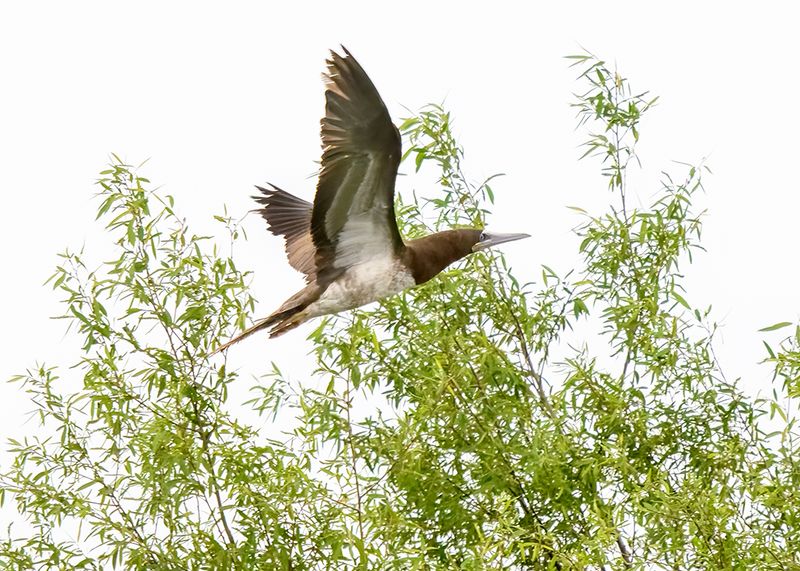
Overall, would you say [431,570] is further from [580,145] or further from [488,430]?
[580,145]

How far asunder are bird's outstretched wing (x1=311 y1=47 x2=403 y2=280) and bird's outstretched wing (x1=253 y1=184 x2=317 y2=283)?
94cm

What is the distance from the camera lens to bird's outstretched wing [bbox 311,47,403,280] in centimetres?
796

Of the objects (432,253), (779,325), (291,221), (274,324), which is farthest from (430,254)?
(779,325)

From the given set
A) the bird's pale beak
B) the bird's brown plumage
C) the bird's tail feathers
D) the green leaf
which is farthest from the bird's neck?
the green leaf

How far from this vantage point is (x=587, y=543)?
7.77 meters

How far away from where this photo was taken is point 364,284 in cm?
881

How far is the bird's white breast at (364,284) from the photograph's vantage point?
881 cm

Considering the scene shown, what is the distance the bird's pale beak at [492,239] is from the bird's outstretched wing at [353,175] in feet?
2.09

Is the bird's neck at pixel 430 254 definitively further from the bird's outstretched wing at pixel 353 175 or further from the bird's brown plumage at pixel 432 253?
the bird's outstretched wing at pixel 353 175

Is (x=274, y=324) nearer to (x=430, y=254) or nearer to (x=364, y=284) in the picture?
(x=364, y=284)

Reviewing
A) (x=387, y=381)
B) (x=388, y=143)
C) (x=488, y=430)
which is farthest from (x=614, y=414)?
(x=388, y=143)

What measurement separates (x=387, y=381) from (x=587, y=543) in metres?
1.76

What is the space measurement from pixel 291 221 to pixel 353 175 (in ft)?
6.22

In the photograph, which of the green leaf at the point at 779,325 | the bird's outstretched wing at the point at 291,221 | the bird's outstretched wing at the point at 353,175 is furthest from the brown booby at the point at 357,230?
the green leaf at the point at 779,325
